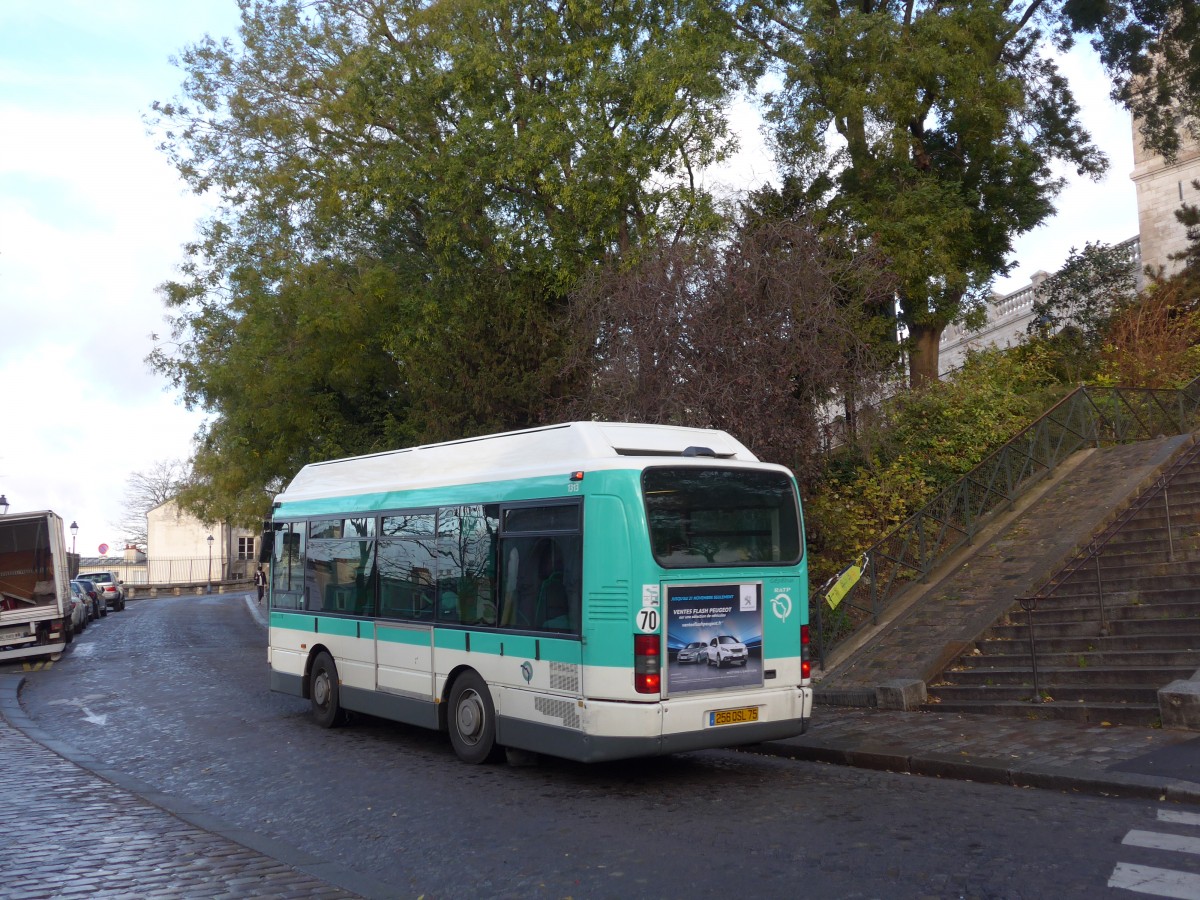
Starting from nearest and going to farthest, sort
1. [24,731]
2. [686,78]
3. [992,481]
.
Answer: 1. [24,731]
2. [992,481]
3. [686,78]

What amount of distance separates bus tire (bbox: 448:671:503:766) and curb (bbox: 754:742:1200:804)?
2839mm

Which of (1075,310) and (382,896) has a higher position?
(1075,310)

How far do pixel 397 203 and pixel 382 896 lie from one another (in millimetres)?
20706

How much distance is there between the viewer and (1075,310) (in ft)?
102

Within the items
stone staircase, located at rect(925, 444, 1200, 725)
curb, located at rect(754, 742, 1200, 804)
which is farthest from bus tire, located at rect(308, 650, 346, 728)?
stone staircase, located at rect(925, 444, 1200, 725)

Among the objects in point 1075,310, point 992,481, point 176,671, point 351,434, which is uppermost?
point 1075,310

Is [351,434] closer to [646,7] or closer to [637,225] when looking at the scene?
[637,225]

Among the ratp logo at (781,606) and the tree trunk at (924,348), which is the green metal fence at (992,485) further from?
the tree trunk at (924,348)

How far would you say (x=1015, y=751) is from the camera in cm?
935

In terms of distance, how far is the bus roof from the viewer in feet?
31.6

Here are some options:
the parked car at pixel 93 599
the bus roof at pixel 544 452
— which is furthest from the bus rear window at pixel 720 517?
the parked car at pixel 93 599

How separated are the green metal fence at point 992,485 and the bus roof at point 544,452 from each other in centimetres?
509

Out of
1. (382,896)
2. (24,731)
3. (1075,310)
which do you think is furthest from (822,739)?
(1075,310)

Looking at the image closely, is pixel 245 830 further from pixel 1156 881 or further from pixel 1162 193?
pixel 1162 193
